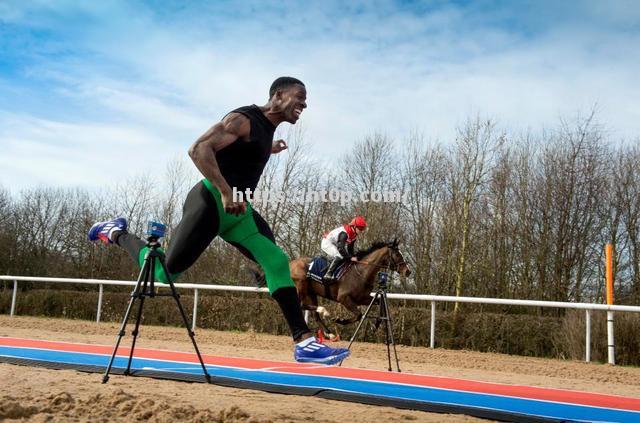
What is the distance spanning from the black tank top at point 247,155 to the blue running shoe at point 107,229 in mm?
1508

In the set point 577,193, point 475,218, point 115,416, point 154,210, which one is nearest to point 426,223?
point 475,218

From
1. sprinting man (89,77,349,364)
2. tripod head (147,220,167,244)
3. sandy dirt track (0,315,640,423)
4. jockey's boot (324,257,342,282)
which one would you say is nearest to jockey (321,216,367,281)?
jockey's boot (324,257,342,282)

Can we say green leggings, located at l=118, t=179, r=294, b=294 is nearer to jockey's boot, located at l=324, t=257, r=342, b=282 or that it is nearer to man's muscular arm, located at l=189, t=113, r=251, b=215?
man's muscular arm, located at l=189, t=113, r=251, b=215

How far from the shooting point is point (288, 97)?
474cm

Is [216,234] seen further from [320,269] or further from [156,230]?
[320,269]

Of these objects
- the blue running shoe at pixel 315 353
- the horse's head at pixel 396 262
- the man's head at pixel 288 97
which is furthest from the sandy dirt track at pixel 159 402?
the horse's head at pixel 396 262

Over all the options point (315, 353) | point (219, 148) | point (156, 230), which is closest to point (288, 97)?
point (219, 148)

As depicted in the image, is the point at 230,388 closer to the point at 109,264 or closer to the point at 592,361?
the point at 592,361

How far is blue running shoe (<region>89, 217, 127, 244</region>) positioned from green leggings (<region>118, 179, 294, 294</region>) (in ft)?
2.98

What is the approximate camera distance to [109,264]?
32844 millimetres

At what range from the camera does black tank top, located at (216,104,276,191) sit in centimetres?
446

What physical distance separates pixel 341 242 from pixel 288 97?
8.72m

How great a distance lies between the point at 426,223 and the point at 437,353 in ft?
37.2

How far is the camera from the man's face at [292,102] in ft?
15.5
